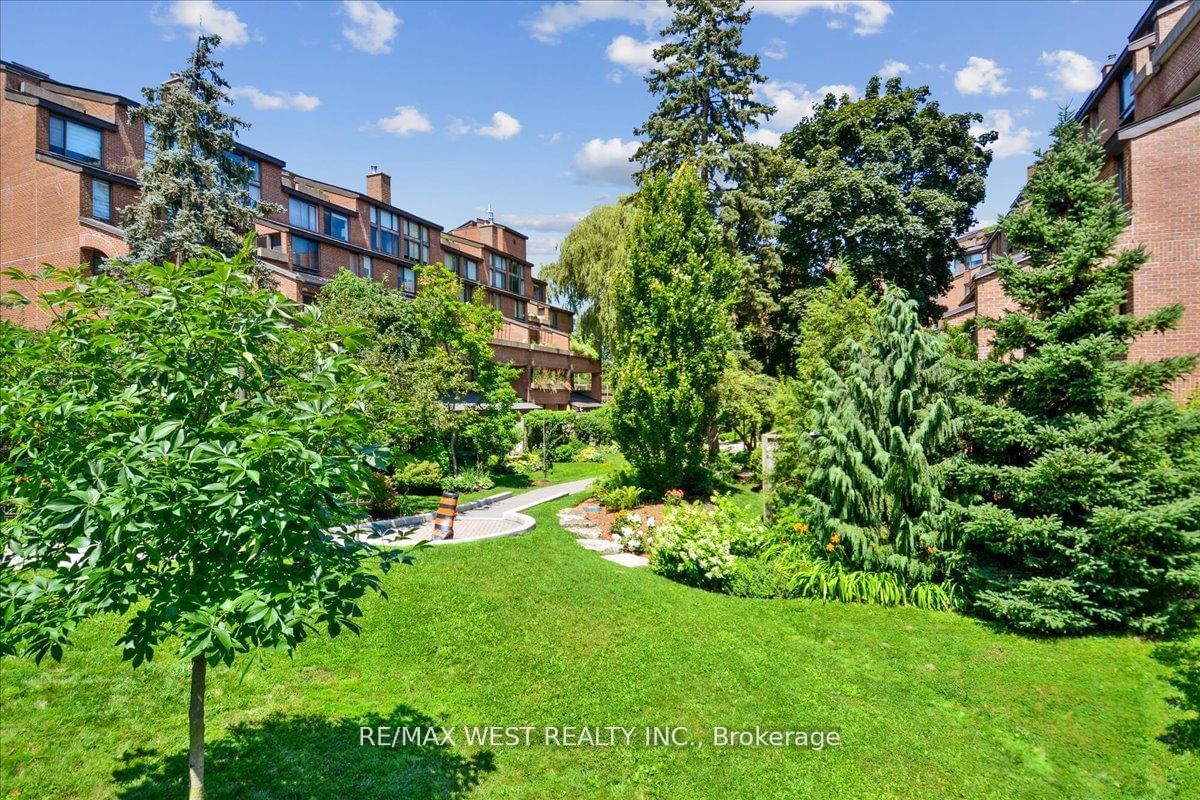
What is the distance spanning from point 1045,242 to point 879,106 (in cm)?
2280

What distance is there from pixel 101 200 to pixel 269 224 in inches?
329

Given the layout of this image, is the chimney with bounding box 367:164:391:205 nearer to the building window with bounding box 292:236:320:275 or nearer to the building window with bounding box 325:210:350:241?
the building window with bounding box 325:210:350:241

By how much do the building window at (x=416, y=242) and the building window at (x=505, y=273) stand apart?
7849 millimetres

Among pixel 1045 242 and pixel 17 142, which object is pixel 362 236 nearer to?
pixel 17 142

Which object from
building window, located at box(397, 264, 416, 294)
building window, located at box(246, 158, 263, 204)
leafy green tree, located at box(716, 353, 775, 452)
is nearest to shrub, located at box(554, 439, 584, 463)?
leafy green tree, located at box(716, 353, 775, 452)

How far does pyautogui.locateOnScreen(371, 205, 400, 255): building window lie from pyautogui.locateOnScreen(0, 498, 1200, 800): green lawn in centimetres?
3874

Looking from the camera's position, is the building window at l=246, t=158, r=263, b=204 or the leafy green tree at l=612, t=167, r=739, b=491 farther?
the building window at l=246, t=158, r=263, b=204

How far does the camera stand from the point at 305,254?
37.6 meters

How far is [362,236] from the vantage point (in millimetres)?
42562

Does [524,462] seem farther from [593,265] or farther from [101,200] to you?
[101,200]

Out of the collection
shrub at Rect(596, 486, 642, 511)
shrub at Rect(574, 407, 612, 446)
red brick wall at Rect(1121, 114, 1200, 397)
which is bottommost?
shrub at Rect(596, 486, 642, 511)

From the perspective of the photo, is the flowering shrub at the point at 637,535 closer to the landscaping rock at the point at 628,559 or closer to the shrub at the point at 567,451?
the landscaping rock at the point at 628,559

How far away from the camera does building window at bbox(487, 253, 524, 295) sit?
55.7 metres

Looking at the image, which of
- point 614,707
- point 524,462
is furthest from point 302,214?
point 614,707
